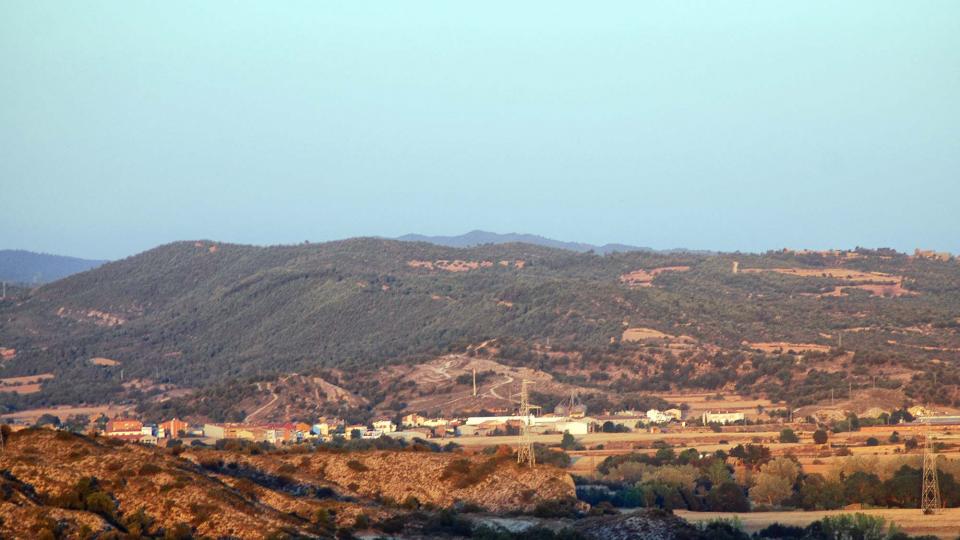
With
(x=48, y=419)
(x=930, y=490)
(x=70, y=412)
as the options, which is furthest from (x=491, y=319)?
(x=930, y=490)

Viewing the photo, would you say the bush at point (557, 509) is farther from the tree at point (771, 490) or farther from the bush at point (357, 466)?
the tree at point (771, 490)

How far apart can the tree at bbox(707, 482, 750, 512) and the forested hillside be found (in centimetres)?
4148

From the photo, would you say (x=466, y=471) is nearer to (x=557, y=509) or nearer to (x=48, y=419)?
(x=557, y=509)

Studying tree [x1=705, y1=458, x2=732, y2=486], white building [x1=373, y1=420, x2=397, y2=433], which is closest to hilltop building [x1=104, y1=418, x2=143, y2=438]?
white building [x1=373, y1=420, x2=397, y2=433]

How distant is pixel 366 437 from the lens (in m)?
76.4

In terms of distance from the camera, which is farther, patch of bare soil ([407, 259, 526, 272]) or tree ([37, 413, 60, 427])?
patch of bare soil ([407, 259, 526, 272])

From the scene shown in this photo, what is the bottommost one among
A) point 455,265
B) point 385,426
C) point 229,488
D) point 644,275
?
point 385,426

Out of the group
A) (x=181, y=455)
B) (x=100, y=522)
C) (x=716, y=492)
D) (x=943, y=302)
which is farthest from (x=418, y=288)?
(x=100, y=522)

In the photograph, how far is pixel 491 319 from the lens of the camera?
134 meters

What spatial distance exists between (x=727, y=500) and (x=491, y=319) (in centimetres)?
8107

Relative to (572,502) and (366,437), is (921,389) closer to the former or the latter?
(366,437)

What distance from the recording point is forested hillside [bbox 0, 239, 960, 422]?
10688 cm

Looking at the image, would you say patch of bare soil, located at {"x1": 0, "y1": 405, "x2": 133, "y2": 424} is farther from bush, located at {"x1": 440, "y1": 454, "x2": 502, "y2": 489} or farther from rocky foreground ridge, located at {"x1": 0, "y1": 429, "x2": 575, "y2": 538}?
bush, located at {"x1": 440, "y1": 454, "x2": 502, "y2": 489}

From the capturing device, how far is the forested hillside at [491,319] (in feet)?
351
